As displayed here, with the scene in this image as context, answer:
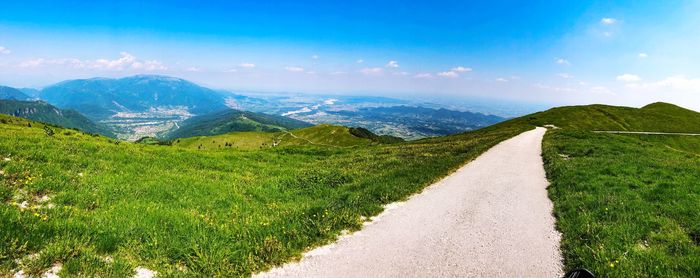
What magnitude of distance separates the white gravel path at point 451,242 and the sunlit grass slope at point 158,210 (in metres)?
0.84

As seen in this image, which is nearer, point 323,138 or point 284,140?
point 323,138

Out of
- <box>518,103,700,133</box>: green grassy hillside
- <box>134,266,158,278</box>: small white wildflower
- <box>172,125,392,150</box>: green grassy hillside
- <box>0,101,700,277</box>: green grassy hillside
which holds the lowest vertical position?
<box>172,125,392,150</box>: green grassy hillside

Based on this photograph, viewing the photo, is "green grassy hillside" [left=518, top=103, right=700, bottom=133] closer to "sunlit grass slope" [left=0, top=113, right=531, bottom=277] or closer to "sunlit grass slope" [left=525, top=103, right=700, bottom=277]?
"sunlit grass slope" [left=525, top=103, right=700, bottom=277]

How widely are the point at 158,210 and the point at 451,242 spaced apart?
9.58 meters

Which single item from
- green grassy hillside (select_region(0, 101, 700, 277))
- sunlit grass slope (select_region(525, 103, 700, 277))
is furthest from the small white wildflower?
sunlit grass slope (select_region(525, 103, 700, 277))

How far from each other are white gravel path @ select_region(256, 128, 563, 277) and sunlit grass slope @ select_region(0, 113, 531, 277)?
0.84 m

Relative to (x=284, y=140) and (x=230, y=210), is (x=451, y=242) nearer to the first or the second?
(x=230, y=210)

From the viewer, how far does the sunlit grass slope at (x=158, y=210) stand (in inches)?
318

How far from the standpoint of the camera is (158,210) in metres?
11.0

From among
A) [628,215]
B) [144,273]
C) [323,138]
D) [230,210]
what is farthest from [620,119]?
[144,273]

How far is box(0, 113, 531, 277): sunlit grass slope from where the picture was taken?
807 centimetres

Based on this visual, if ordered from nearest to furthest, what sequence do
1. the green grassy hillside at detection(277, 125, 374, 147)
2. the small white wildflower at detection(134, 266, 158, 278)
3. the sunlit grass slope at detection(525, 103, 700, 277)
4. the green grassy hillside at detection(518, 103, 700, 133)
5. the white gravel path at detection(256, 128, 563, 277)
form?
the small white wildflower at detection(134, 266, 158, 278) < the white gravel path at detection(256, 128, 563, 277) < the sunlit grass slope at detection(525, 103, 700, 277) < the green grassy hillside at detection(518, 103, 700, 133) < the green grassy hillside at detection(277, 125, 374, 147)

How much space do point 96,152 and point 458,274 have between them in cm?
1929

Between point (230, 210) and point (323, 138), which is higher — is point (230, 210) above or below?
above
